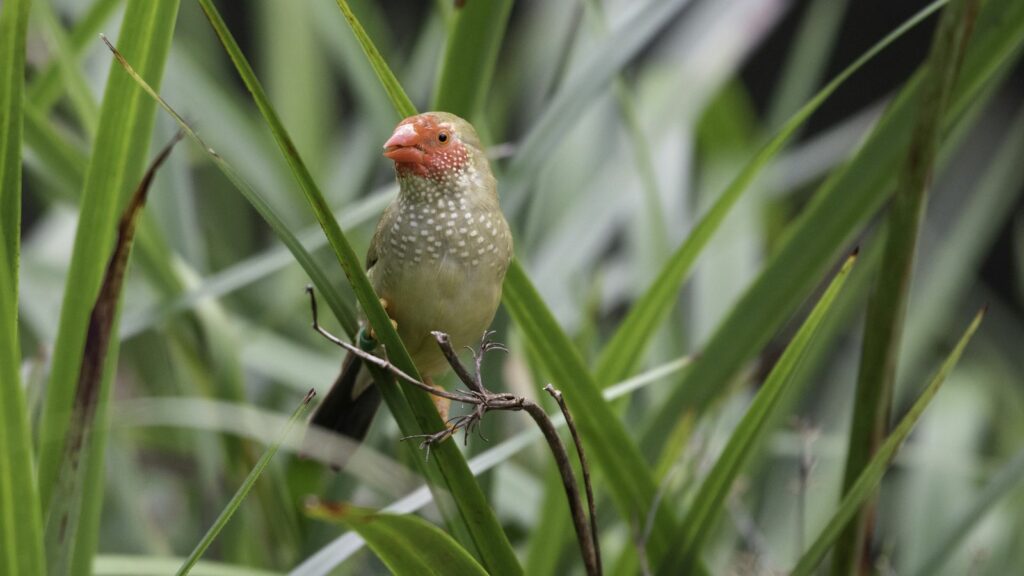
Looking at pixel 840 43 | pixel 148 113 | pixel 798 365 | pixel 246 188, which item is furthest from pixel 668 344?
pixel 840 43

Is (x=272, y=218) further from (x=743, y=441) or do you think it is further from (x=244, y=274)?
(x=244, y=274)

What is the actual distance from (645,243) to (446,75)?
3.31 ft

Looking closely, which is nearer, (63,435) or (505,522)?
(63,435)

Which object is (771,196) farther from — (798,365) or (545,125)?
(798,365)

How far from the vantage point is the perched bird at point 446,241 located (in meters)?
1.02

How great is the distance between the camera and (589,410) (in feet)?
3.71

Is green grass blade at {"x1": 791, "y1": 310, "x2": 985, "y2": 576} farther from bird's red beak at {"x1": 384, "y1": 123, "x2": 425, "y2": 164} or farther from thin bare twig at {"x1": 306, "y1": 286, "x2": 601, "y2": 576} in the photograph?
bird's red beak at {"x1": 384, "y1": 123, "x2": 425, "y2": 164}

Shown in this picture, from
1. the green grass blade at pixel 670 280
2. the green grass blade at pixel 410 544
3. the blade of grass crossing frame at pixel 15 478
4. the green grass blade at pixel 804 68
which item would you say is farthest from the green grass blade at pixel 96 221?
the green grass blade at pixel 804 68

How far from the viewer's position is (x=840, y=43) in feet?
13.6

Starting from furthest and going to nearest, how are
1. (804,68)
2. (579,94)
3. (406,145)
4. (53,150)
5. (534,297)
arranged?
(804,68)
(53,150)
(579,94)
(534,297)
(406,145)

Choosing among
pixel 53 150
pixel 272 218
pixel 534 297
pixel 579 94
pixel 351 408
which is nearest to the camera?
pixel 272 218

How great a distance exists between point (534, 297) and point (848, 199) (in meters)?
0.34

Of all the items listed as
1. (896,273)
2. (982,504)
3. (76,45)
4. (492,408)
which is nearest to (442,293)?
(492,408)

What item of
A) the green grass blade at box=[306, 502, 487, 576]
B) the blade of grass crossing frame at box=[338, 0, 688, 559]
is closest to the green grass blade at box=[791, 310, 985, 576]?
the blade of grass crossing frame at box=[338, 0, 688, 559]
